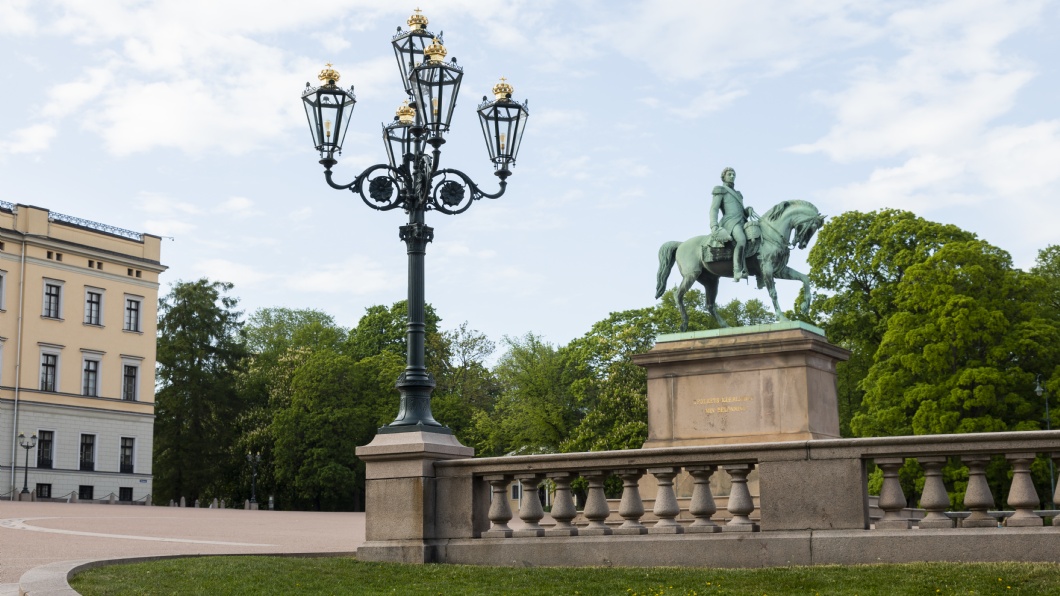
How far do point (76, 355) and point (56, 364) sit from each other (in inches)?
54.4

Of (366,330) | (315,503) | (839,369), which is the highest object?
(366,330)

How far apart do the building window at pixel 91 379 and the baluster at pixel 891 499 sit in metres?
66.0

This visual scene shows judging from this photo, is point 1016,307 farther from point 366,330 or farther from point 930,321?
point 366,330

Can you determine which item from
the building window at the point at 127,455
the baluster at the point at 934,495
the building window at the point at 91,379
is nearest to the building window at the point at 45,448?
the building window at the point at 91,379

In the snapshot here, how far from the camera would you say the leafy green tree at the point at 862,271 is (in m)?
47.8

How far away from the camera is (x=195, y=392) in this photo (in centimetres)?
7644

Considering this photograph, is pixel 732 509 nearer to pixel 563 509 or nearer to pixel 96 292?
pixel 563 509

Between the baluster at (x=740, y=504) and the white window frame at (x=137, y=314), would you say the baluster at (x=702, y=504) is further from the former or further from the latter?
the white window frame at (x=137, y=314)

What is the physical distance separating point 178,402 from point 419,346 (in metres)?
64.5

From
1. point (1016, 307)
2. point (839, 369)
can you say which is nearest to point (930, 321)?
point (1016, 307)

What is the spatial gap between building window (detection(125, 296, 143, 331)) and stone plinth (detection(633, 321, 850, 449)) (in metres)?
58.0

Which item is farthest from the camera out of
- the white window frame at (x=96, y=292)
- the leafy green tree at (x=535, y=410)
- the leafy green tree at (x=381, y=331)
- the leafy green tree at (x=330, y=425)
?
the leafy green tree at (x=381, y=331)

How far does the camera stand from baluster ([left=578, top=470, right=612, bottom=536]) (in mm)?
13828

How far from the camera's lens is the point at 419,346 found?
15297 mm
